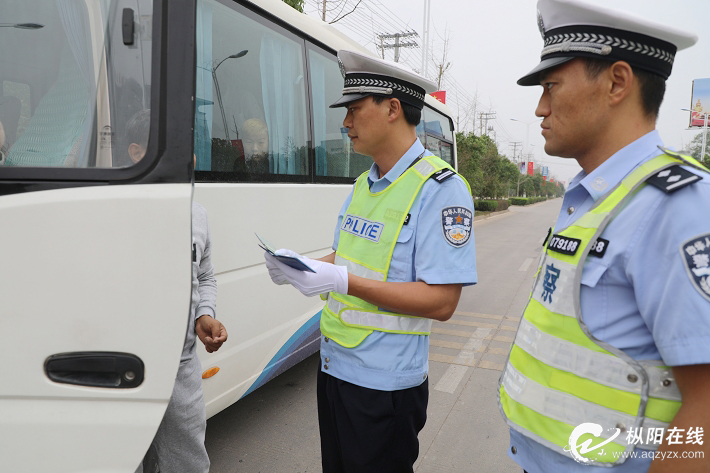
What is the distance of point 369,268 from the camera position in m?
1.60

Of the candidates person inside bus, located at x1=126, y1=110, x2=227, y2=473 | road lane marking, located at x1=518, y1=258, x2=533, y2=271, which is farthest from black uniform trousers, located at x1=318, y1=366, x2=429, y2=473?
road lane marking, located at x1=518, y1=258, x2=533, y2=271

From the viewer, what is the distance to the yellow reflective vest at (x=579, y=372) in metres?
0.93

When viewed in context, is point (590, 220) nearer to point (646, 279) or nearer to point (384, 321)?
point (646, 279)

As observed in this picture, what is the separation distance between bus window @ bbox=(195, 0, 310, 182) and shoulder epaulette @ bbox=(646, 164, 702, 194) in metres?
1.95

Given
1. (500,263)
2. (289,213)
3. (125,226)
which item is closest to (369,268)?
(125,226)

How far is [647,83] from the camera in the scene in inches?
39.9

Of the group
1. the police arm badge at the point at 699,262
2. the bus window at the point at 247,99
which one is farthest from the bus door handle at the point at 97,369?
the bus window at the point at 247,99

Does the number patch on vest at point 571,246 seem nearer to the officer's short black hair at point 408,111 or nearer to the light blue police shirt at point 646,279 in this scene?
the light blue police shirt at point 646,279

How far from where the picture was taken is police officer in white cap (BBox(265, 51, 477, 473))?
151 cm

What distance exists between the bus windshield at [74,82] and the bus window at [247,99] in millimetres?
1085

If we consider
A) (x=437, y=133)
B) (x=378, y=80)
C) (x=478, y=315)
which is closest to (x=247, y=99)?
(x=378, y=80)

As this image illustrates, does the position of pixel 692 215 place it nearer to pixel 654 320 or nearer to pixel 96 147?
pixel 654 320

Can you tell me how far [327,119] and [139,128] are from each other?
258 centimetres

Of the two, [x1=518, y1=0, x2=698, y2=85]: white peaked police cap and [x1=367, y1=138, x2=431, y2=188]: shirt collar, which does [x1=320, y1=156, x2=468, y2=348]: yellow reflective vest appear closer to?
[x1=367, y1=138, x2=431, y2=188]: shirt collar
